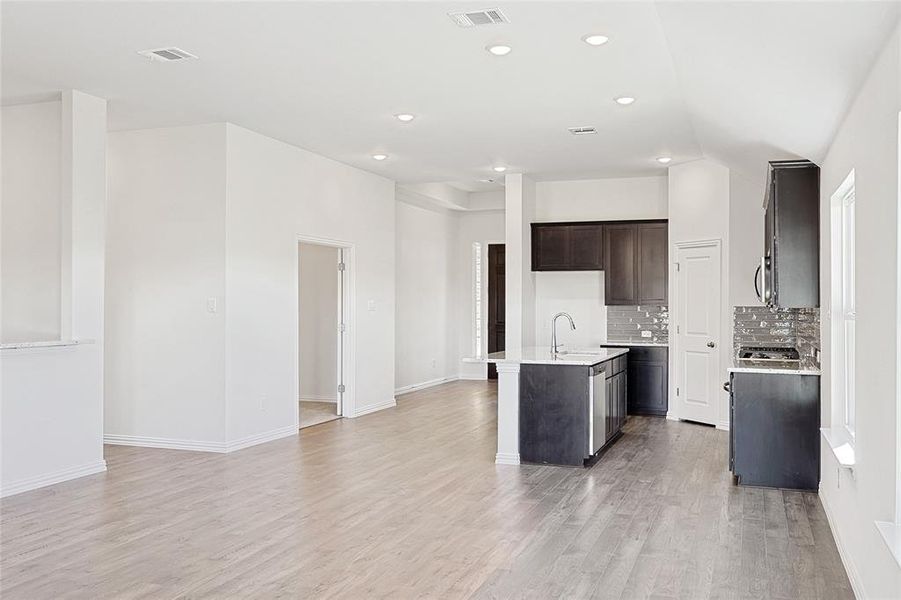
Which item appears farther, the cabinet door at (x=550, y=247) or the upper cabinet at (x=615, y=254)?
the cabinet door at (x=550, y=247)

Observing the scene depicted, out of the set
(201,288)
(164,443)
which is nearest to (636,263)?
(201,288)

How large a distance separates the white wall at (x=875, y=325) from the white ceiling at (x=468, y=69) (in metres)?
0.22

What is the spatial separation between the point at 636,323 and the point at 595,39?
5.59 meters

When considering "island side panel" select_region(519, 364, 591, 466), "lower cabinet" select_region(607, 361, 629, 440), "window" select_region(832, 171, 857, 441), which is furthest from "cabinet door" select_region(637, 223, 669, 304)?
"window" select_region(832, 171, 857, 441)

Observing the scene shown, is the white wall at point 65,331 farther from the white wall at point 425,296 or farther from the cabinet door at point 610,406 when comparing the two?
the white wall at point 425,296

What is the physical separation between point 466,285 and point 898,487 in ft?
32.7

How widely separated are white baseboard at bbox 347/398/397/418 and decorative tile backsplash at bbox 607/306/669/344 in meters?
2.83

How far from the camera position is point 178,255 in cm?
686

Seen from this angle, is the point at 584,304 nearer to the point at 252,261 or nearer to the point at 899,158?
the point at 252,261

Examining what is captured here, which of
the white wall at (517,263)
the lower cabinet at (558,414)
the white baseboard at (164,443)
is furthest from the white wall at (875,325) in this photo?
the white wall at (517,263)

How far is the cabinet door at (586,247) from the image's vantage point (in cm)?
952

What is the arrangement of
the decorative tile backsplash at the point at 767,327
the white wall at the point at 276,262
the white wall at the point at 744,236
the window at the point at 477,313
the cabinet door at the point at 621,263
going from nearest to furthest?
1. the white wall at the point at 276,262
2. the decorative tile backsplash at the point at 767,327
3. the white wall at the point at 744,236
4. the cabinet door at the point at 621,263
5. the window at the point at 477,313

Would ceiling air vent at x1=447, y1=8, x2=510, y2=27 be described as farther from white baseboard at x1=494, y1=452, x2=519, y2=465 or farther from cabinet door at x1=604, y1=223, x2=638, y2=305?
cabinet door at x1=604, y1=223, x2=638, y2=305

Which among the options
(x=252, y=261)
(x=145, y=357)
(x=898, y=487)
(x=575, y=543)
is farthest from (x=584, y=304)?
(x=898, y=487)
